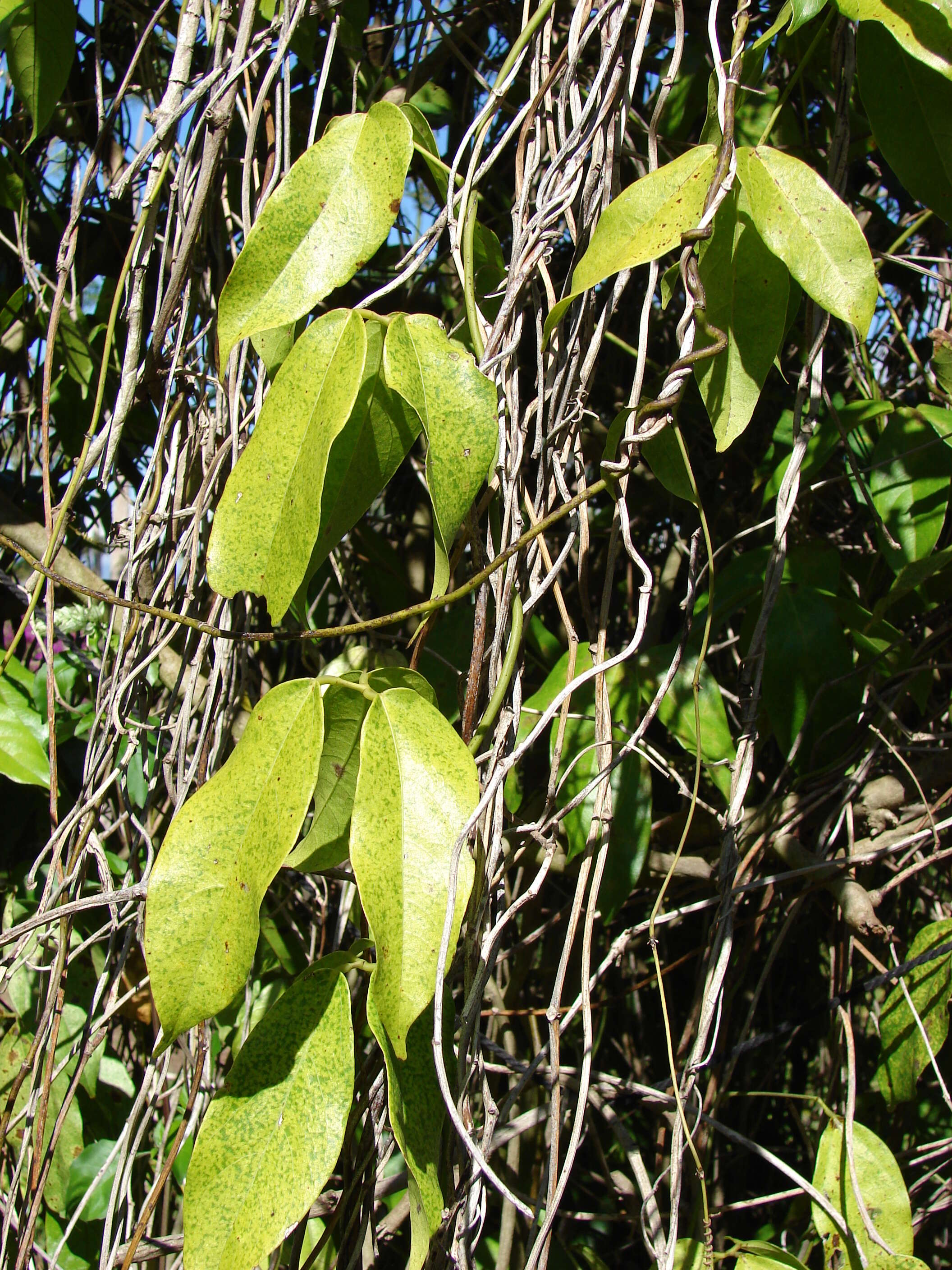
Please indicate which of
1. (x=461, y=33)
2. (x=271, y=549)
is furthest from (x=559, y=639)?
(x=461, y=33)

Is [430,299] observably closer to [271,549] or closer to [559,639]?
[559,639]

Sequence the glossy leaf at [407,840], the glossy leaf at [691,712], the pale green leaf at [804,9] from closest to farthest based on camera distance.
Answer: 1. the glossy leaf at [407,840]
2. the pale green leaf at [804,9]
3. the glossy leaf at [691,712]

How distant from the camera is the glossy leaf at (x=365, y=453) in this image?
46 centimetres

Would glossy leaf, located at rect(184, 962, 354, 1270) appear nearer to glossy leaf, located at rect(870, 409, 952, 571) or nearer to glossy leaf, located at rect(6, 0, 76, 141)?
glossy leaf, located at rect(870, 409, 952, 571)

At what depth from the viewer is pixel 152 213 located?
2.15 ft

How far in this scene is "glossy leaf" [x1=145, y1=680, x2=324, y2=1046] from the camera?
1.28 feet

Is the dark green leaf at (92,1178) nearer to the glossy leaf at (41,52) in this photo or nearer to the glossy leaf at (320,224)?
the glossy leaf at (320,224)

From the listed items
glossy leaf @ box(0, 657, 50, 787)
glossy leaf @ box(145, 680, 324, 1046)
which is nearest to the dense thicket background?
glossy leaf @ box(0, 657, 50, 787)

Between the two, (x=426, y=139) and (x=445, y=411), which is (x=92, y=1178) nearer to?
(x=445, y=411)

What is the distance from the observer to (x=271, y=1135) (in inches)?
16.2

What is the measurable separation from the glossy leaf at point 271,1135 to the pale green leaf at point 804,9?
1.87 ft

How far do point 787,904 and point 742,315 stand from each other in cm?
A: 54

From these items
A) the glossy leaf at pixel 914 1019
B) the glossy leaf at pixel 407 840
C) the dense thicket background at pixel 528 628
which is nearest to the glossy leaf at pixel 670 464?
the dense thicket background at pixel 528 628

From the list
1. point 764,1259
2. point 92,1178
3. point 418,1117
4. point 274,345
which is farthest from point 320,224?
point 92,1178
